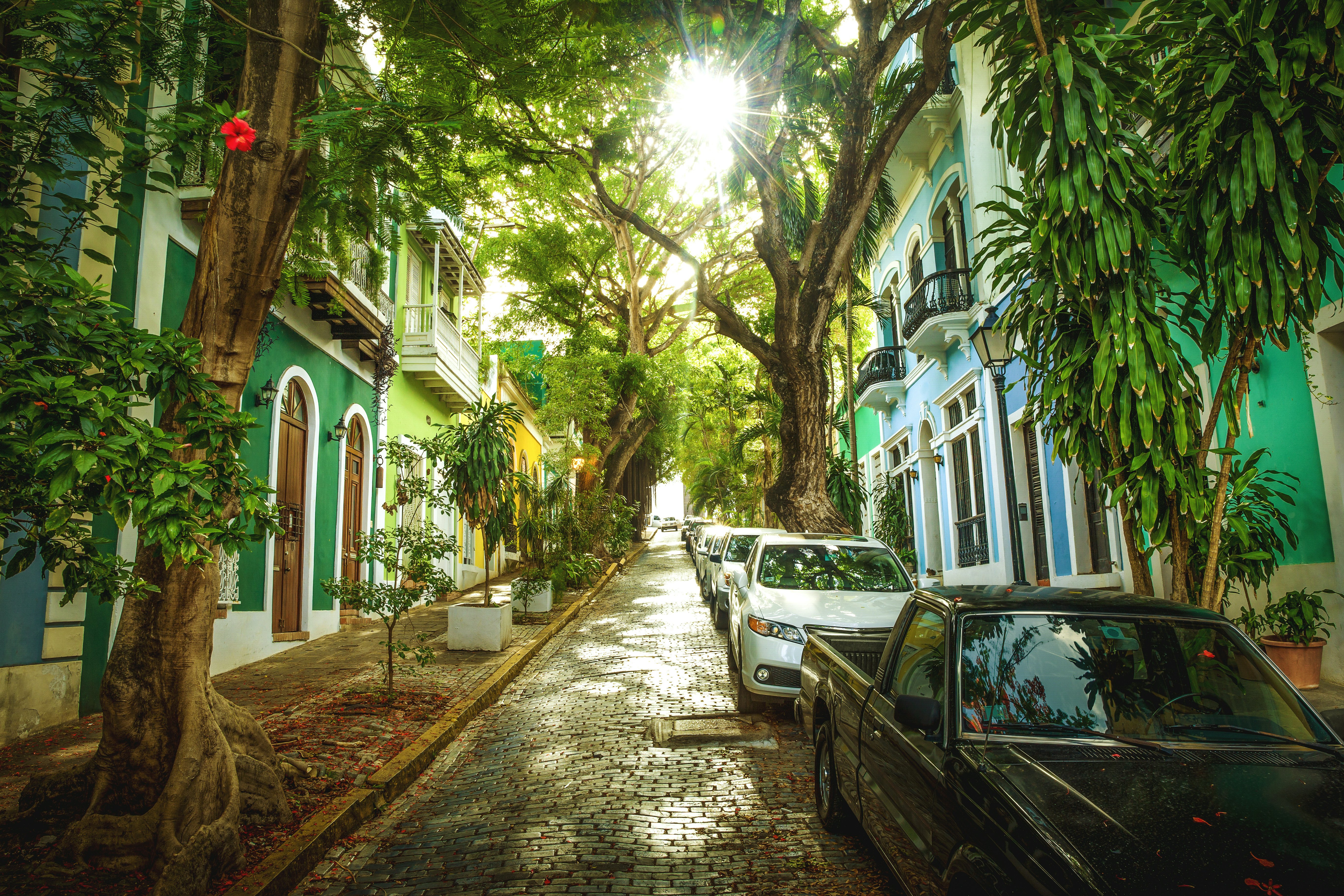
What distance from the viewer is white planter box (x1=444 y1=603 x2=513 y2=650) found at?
36.0 ft

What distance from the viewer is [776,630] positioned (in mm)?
7188

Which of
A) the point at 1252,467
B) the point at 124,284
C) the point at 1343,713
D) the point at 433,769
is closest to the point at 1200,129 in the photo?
the point at 1252,467

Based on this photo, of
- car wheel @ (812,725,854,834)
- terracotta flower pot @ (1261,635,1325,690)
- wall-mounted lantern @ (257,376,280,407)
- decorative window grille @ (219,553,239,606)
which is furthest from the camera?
wall-mounted lantern @ (257,376,280,407)

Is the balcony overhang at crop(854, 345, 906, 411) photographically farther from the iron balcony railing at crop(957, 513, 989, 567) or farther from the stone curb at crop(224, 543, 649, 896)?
the stone curb at crop(224, 543, 649, 896)

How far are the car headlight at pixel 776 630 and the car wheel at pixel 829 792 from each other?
217cm

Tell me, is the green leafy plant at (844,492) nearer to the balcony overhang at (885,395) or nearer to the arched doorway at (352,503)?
the balcony overhang at (885,395)

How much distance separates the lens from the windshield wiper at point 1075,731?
290cm

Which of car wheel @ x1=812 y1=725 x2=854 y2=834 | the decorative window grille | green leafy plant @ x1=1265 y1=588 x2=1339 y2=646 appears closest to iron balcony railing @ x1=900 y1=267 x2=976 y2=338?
green leafy plant @ x1=1265 y1=588 x2=1339 y2=646

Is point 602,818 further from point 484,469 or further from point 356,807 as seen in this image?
point 484,469

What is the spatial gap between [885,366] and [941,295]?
17.5ft

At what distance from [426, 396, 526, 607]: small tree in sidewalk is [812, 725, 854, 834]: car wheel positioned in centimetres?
706

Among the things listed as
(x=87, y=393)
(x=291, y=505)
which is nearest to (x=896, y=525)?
(x=291, y=505)

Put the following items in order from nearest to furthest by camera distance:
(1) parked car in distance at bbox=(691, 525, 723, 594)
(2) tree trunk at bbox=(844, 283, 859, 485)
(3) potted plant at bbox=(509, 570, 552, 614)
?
1. (3) potted plant at bbox=(509, 570, 552, 614)
2. (2) tree trunk at bbox=(844, 283, 859, 485)
3. (1) parked car in distance at bbox=(691, 525, 723, 594)

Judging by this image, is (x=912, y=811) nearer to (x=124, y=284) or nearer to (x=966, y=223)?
(x=124, y=284)
